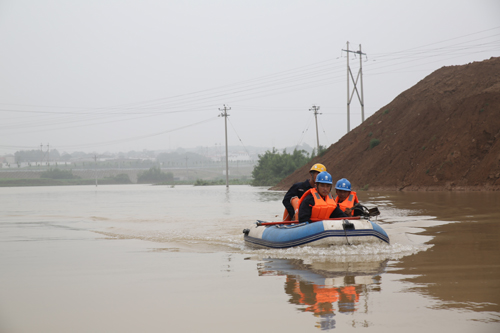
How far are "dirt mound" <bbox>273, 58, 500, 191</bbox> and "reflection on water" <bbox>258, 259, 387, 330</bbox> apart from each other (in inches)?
949

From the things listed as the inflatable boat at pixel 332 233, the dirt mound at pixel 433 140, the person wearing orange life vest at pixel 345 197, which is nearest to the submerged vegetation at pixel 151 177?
the dirt mound at pixel 433 140

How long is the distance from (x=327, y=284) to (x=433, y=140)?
3400 cm

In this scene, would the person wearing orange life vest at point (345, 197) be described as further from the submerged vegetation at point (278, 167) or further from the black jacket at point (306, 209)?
the submerged vegetation at point (278, 167)

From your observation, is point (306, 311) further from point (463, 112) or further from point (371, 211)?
point (463, 112)

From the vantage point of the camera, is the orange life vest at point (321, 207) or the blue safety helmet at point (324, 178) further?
the orange life vest at point (321, 207)

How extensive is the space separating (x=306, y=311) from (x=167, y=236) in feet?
33.5

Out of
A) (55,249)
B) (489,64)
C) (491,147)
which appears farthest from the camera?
(489,64)

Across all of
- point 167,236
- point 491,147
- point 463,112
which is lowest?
point 167,236

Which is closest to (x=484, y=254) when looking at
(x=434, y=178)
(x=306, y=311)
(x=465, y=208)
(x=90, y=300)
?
(x=306, y=311)

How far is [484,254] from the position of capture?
369 inches

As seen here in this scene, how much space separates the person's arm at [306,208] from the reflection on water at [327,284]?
1.22m

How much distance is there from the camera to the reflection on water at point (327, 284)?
19.3 feet

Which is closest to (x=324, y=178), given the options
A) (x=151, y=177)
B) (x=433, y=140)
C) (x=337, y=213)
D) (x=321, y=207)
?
(x=321, y=207)

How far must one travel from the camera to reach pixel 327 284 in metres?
7.31
